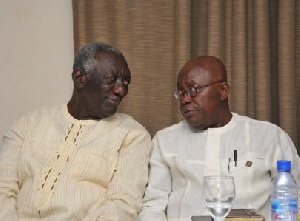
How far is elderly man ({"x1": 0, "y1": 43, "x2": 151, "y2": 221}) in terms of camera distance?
1.97 meters

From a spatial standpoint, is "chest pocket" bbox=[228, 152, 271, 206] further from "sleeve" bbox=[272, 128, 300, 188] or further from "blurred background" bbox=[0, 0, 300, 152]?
"blurred background" bbox=[0, 0, 300, 152]

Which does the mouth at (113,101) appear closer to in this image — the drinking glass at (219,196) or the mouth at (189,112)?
the mouth at (189,112)

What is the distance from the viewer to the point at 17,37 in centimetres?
262

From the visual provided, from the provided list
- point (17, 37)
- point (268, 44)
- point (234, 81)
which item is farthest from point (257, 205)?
point (17, 37)

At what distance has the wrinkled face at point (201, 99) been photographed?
207 centimetres

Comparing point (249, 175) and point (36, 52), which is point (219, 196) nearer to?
point (249, 175)

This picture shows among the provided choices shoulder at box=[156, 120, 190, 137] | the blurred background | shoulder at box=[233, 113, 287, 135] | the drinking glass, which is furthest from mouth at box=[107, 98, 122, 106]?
the drinking glass

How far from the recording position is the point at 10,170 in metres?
2.11

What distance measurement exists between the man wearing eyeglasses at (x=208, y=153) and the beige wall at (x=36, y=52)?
2.53ft

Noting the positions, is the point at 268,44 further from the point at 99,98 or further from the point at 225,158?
the point at 99,98

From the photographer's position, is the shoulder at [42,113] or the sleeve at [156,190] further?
the shoulder at [42,113]

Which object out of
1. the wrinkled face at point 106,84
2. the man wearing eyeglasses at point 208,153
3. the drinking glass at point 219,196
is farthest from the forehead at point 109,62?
the drinking glass at point 219,196

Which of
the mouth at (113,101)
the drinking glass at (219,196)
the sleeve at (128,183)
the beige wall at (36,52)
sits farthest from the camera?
the beige wall at (36,52)

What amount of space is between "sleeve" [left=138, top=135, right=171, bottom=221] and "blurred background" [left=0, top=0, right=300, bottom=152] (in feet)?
1.25
